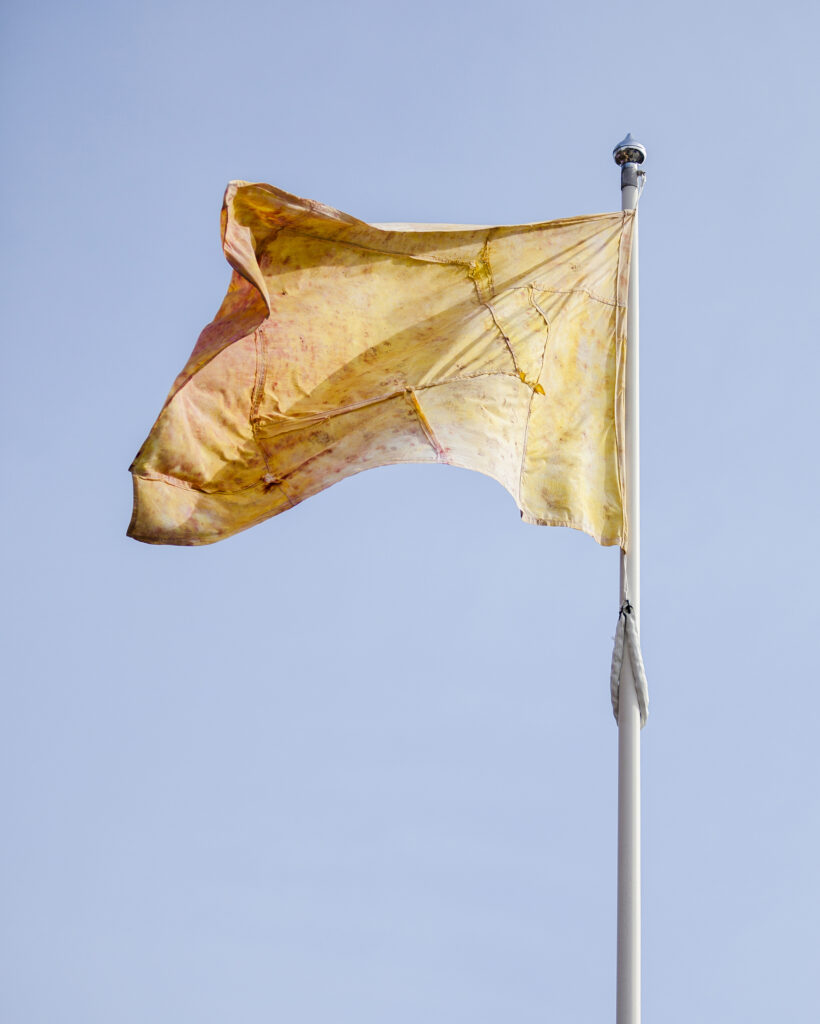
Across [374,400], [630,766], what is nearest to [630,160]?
[374,400]

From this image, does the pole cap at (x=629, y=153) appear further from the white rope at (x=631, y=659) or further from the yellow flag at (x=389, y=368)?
the white rope at (x=631, y=659)

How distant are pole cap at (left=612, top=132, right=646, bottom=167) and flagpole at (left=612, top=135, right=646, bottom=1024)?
118 centimetres

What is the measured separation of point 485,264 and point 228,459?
250 cm

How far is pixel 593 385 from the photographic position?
10812mm

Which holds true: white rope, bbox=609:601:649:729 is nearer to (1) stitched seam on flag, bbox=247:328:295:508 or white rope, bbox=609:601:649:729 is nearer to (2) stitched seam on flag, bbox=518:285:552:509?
(2) stitched seam on flag, bbox=518:285:552:509

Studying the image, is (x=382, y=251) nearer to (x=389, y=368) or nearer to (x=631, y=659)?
(x=389, y=368)

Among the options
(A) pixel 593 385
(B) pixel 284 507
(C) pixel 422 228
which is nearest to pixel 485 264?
(C) pixel 422 228

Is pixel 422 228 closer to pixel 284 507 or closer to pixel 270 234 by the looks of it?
pixel 270 234

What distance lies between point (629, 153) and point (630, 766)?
15.8 feet

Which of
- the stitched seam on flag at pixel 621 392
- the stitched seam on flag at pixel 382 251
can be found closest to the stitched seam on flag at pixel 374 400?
the stitched seam on flag at pixel 621 392

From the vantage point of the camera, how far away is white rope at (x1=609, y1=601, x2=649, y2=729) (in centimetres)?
984

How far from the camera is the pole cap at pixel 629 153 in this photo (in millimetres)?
11406

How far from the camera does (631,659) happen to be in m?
9.90

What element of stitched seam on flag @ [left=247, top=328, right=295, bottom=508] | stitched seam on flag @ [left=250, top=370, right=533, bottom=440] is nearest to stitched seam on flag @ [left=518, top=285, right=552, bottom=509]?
stitched seam on flag @ [left=250, top=370, right=533, bottom=440]
